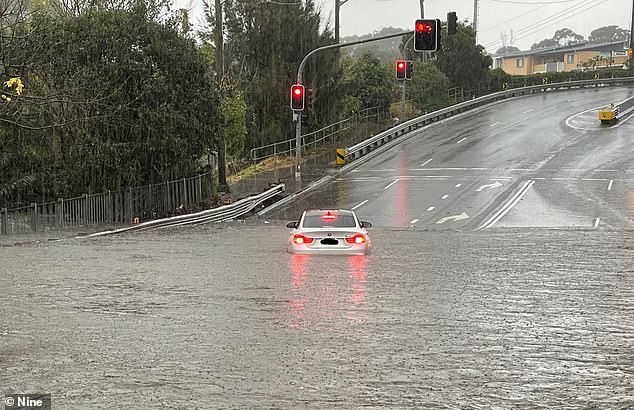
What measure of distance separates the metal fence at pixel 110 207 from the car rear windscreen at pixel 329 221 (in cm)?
1309

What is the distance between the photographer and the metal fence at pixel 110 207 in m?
32.0

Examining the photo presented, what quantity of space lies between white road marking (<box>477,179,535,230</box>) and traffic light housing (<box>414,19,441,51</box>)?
636 centimetres

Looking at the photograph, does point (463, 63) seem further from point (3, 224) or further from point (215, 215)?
point (3, 224)

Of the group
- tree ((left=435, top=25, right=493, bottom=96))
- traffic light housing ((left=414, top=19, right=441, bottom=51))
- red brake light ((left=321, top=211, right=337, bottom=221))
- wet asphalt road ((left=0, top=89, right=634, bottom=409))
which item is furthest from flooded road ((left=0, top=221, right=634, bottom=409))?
tree ((left=435, top=25, right=493, bottom=96))

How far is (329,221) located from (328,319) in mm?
7721

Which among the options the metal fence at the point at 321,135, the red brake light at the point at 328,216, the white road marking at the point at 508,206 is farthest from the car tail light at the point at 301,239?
the metal fence at the point at 321,135

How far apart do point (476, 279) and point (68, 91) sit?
21326 millimetres

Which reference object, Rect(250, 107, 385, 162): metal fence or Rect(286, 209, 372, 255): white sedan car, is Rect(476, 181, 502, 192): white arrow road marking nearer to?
Rect(250, 107, 385, 162): metal fence

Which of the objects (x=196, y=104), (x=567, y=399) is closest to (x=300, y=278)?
(x=567, y=399)

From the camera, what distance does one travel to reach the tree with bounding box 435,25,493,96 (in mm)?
81062

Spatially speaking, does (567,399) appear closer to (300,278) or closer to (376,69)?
(300,278)

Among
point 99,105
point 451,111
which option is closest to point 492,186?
point 99,105

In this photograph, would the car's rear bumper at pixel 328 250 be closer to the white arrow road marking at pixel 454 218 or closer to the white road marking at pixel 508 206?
the white road marking at pixel 508 206

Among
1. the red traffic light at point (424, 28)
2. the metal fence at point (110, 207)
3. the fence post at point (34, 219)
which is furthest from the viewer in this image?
the red traffic light at point (424, 28)
